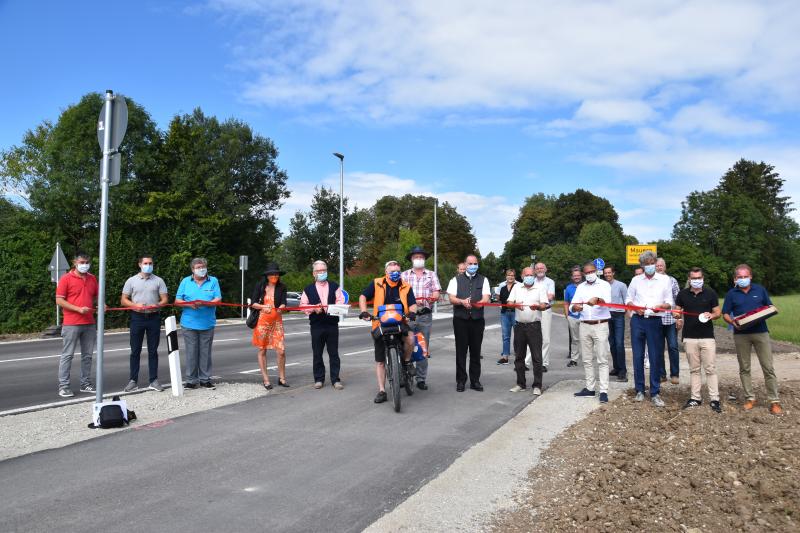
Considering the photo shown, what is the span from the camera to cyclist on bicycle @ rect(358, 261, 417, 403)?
842 cm

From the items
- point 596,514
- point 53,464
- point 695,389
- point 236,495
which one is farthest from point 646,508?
point 53,464

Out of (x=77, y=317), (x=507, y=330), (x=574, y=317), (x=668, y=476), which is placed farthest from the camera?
(x=507, y=330)

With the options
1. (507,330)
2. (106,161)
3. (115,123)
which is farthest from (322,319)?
(507,330)

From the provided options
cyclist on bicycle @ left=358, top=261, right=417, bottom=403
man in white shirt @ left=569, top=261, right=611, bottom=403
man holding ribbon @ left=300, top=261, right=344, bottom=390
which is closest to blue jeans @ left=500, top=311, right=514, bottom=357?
man in white shirt @ left=569, top=261, right=611, bottom=403

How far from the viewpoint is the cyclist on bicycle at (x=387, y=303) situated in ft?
27.6

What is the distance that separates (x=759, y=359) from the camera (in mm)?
8281

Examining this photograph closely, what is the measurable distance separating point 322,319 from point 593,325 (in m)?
4.11

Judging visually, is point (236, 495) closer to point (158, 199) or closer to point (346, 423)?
point (346, 423)

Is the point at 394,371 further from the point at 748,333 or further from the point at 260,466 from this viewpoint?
the point at 748,333

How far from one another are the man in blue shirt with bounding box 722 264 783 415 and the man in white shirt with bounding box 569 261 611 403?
158cm

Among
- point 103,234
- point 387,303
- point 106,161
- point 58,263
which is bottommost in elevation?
point 387,303

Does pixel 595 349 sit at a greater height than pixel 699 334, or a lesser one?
lesser

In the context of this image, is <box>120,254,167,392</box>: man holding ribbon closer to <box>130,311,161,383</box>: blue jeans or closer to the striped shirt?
<box>130,311,161,383</box>: blue jeans

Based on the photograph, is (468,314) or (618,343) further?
(618,343)
